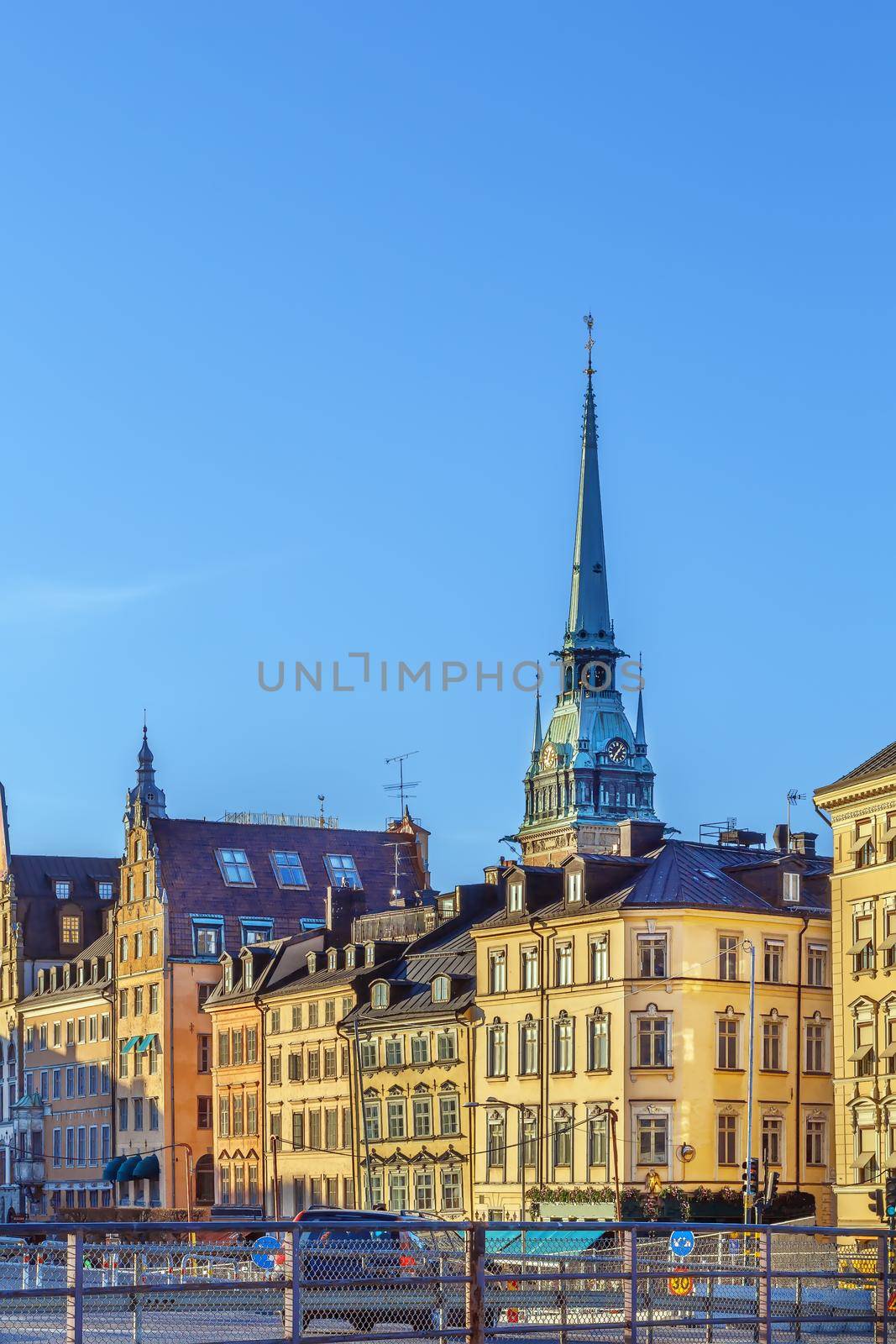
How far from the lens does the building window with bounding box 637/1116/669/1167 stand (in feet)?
288

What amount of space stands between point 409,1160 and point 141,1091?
101 feet

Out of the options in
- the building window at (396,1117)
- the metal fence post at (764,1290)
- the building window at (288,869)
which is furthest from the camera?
the building window at (288,869)

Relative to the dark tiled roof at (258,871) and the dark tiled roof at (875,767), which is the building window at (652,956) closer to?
the dark tiled roof at (875,767)

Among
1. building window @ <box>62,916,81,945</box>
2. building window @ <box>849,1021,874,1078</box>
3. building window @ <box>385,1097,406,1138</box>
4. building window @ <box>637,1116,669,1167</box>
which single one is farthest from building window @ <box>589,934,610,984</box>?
building window @ <box>62,916,81,945</box>

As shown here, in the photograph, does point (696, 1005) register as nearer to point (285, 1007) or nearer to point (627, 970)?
point (627, 970)

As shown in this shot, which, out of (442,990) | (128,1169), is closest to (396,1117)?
(442,990)

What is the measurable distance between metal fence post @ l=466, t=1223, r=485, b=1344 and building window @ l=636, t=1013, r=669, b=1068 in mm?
66729

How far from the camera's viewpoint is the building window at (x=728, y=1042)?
291ft

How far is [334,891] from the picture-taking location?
400 feet

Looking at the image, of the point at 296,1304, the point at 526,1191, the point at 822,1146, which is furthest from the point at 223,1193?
the point at 296,1304

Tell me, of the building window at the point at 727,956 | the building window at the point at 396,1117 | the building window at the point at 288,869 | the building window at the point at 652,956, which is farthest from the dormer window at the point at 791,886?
the building window at the point at 288,869

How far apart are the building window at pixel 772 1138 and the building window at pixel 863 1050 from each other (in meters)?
10.3

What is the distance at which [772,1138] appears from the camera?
89.4 metres

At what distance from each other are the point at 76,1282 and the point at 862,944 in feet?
205
